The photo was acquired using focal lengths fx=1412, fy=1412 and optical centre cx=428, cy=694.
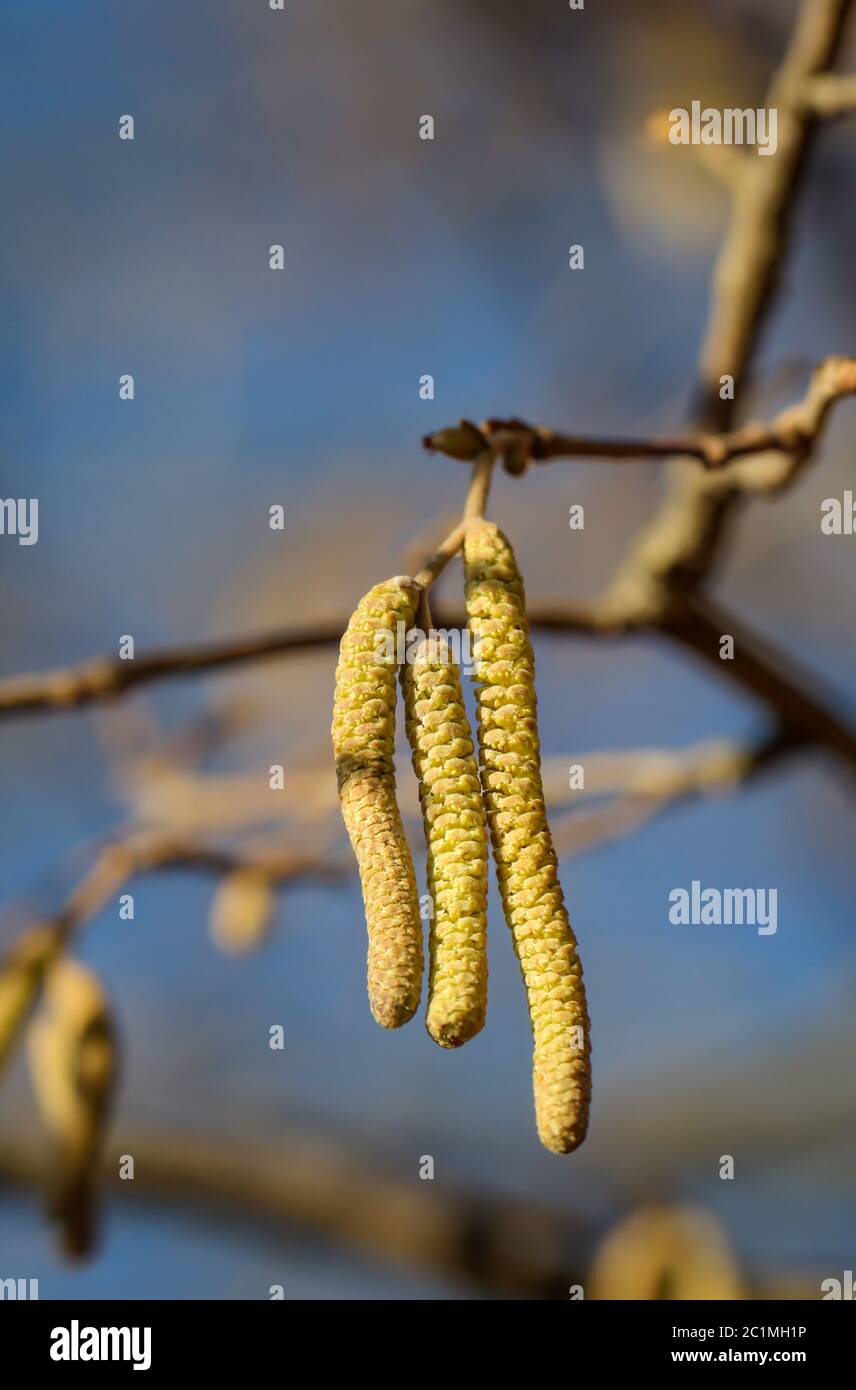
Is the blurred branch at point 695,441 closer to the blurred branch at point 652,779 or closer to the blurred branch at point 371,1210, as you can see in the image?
the blurred branch at point 652,779

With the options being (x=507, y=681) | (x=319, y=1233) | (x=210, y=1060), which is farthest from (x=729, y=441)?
(x=210, y=1060)

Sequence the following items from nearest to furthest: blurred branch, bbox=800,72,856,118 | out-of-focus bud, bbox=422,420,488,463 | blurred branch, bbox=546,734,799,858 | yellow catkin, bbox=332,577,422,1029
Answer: yellow catkin, bbox=332,577,422,1029 → out-of-focus bud, bbox=422,420,488,463 → blurred branch, bbox=800,72,856,118 → blurred branch, bbox=546,734,799,858

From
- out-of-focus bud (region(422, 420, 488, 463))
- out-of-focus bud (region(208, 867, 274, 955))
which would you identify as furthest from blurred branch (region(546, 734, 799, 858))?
out-of-focus bud (region(422, 420, 488, 463))

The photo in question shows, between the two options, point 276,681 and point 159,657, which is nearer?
point 159,657

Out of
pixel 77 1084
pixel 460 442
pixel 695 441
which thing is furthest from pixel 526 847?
pixel 77 1084

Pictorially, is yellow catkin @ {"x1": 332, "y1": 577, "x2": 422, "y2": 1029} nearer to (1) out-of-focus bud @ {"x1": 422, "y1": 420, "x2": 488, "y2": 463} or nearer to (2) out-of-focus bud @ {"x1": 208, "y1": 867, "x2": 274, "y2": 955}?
(1) out-of-focus bud @ {"x1": 422, "y1": 420, "x2": 488, "y2": 463}

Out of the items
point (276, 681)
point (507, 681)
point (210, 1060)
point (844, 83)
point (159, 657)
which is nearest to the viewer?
point (507, 681)

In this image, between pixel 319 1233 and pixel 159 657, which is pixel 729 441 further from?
pixel 319 1233
